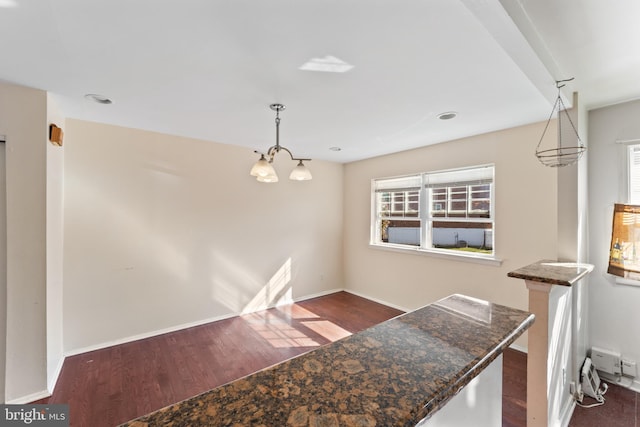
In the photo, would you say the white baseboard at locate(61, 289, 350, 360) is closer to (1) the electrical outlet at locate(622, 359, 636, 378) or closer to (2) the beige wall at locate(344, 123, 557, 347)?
(2) the beige wall at locate(344, 123, 557, 347)

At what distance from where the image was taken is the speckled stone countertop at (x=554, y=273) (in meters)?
1.53

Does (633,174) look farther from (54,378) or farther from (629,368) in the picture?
(54,378)

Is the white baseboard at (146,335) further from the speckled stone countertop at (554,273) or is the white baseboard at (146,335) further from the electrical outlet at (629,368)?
the electrical outlet at (629,368)

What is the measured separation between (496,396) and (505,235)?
102 inches

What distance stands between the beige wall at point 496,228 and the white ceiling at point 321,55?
1.65 ft

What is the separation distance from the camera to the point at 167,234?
3.34 m

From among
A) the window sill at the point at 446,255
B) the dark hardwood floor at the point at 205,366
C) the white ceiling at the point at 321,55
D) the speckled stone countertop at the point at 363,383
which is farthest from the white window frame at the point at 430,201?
the speckled stone countertop at the point at 363,383

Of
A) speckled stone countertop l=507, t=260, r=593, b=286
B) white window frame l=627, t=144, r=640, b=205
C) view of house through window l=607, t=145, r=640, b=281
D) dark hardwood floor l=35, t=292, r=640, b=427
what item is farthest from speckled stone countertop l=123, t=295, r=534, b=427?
white window frame l=627, t=144, r=640, b=205

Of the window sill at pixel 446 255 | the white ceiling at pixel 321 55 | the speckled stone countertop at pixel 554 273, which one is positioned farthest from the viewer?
the window sill at pixel 446 255

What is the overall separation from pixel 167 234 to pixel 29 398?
5.81ft

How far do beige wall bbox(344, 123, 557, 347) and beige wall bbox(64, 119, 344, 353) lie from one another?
4.43 feet

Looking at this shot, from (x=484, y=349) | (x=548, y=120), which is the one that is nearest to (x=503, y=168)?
(x=548, y=120)

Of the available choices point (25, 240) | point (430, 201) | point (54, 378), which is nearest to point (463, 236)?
point (430, 201)

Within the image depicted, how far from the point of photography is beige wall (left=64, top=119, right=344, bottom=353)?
2.85 m
